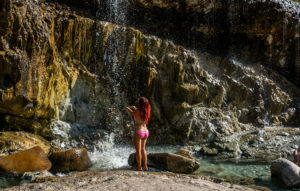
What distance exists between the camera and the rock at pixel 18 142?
771cm

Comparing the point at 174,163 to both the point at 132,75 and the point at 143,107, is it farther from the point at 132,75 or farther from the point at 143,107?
the point at 132,75

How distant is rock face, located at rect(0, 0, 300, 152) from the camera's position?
8875mm

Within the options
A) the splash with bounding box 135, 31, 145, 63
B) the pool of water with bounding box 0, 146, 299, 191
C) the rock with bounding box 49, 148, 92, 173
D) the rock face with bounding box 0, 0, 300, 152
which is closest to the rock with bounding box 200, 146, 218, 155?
the pool of water with bounding box 0, 146, 299, 191

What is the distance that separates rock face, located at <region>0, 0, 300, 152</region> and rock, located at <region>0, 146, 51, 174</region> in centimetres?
214

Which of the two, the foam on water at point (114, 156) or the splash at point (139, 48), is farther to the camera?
the splash at point (139, 48)

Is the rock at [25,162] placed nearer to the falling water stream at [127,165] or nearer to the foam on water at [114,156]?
the falling water stream at [127,165]

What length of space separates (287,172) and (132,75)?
24.6ft

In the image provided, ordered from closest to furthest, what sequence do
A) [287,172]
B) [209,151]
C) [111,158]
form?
[287,172] → [111,158] → [209,151]

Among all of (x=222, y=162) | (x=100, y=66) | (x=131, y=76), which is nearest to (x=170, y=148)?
(x=222, y=162)

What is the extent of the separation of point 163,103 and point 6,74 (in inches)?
251

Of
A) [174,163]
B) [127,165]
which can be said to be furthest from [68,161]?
[174,163]

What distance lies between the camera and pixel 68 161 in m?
7.36

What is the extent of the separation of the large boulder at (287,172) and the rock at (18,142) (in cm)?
649

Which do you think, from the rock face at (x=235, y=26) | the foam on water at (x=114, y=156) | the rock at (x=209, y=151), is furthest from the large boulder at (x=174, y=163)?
the rock face at (x=235, y=26)
